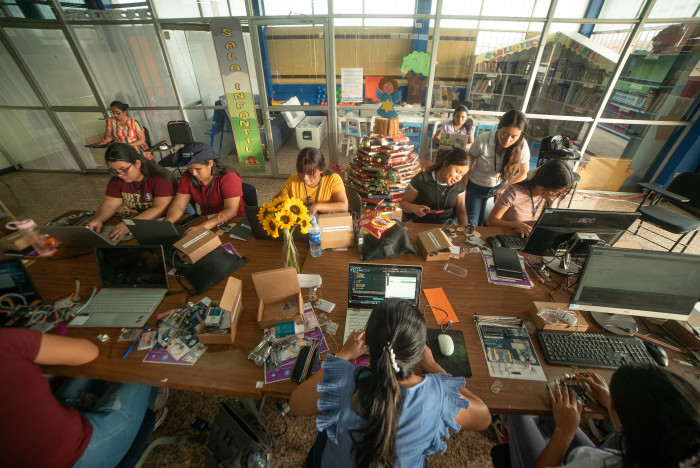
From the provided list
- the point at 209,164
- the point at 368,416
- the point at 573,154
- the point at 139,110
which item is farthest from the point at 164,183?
the point at 573,154

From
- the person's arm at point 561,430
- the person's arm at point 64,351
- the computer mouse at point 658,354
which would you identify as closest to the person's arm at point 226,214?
the person's arm at point 64,351

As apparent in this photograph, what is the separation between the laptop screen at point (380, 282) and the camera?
60.1 inches

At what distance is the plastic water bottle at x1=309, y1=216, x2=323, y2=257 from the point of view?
196 centimetres

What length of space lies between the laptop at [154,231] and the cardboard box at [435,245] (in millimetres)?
1687

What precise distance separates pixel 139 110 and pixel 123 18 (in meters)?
1.32

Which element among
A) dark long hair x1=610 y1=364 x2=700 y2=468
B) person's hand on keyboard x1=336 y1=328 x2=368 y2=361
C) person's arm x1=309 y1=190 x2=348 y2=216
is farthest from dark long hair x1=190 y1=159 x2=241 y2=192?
dark long hair x1=610 y1=364 x2=700 y2=468

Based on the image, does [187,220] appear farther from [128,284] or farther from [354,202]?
[354,202]

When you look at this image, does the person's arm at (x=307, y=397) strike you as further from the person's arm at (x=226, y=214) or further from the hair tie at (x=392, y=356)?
the person's arm at (x=226, y=214)

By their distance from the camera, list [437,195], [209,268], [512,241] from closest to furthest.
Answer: [209,268]
[512,241]
[437,195]

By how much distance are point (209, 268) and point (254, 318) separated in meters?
0.50

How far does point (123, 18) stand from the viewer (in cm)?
429

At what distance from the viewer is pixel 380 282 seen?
1.55m

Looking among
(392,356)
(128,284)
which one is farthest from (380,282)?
(128,284)

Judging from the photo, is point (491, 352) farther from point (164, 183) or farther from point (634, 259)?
point (164, 183)
